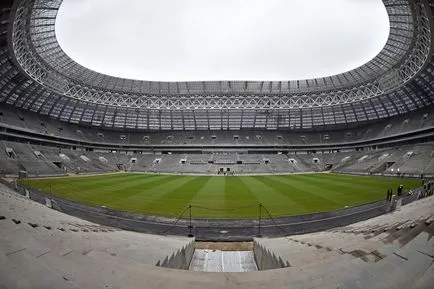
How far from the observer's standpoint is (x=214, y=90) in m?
72.7

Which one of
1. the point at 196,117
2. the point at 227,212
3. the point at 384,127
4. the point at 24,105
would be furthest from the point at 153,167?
the point at 384,127

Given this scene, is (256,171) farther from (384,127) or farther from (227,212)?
(227,212)

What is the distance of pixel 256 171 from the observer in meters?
72.1

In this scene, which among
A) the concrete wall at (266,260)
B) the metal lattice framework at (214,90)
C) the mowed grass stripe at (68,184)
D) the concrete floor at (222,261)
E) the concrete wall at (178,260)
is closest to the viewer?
the concrete wall at (178,260)

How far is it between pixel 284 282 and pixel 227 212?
54.2 ft

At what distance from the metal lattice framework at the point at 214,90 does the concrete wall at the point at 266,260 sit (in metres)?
32.9

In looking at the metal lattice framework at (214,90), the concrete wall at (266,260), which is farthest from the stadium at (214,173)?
the metal lattice framework at (214,90)

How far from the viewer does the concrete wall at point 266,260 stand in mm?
8198

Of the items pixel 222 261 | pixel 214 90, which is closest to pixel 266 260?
pixel 222 261

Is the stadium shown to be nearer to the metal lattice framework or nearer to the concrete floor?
the concrete floor

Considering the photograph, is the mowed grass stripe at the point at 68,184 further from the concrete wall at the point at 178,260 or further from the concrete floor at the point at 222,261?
the concrete wall at the point at 178,260

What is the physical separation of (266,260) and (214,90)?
65301 millimetres

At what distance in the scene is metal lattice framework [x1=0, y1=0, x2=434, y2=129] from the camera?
136 ft

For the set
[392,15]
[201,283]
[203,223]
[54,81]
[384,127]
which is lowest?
[203,223]
